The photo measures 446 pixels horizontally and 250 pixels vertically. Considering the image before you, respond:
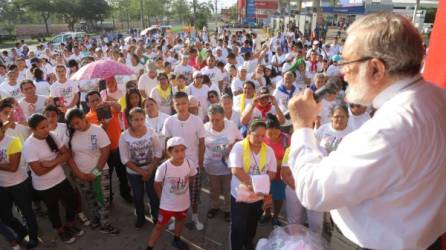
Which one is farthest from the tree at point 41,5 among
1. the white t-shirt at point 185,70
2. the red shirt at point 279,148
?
the red shirt at point 279,148

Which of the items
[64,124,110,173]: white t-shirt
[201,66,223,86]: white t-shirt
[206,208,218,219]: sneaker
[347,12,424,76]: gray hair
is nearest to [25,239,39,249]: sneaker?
[64,124,110,173]: white t-shirt

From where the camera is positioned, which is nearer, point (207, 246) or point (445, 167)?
point (445, 167)

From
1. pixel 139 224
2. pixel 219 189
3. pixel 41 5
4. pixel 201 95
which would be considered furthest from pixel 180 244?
pixel 41 5

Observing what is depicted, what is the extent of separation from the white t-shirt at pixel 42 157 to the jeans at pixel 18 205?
159mm

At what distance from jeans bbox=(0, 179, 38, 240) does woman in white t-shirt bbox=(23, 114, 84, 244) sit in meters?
0.14

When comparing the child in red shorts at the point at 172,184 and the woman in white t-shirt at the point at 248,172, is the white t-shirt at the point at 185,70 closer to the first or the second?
the child in red shorts at the point at 172,184

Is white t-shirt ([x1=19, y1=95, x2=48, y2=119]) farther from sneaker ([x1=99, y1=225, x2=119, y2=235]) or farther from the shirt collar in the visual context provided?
the shirt collar

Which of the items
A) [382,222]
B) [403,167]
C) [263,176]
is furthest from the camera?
[263,176]

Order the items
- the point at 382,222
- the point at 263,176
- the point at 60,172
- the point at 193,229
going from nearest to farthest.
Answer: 1. the point at 382,222
2. the point at 263,176
3. the point at 60,172
4. the point at 193,229

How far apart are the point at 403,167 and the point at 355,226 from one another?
1.20 feet

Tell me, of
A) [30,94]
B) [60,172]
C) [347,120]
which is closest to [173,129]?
[60,172]

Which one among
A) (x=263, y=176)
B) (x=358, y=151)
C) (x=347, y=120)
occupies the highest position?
Result: (x=358, y=151)

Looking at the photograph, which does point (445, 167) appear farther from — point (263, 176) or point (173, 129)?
point (173, 129)

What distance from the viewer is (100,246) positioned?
4164 millimetres
